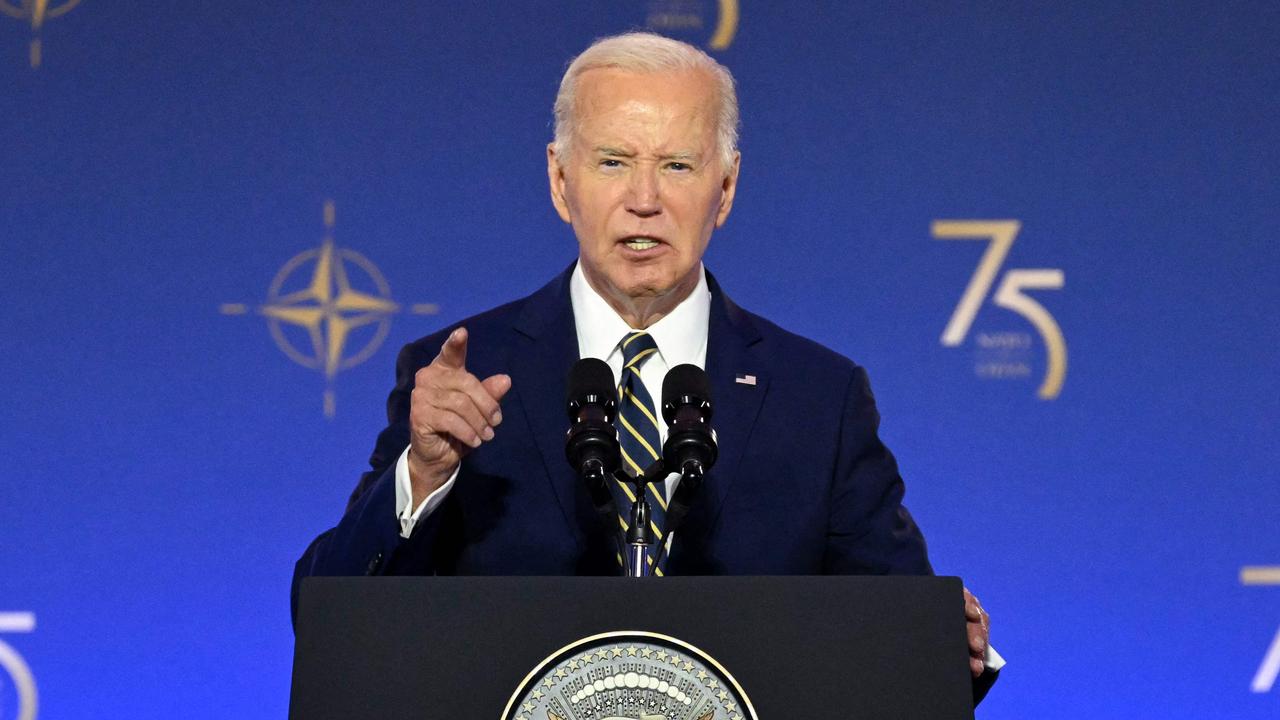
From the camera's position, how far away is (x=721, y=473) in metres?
1.82

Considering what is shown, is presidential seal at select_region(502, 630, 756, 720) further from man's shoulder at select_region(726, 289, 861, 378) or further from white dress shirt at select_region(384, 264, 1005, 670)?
man's shoulder at select_region(726, 289, 861, 378)

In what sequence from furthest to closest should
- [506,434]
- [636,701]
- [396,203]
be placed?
1. [396,203]
2. [506,434]
3. [636,701]

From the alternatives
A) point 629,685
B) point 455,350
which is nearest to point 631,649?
point 629,685

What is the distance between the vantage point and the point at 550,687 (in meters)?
1.20

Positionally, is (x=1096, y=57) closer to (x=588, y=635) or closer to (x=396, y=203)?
(x=396, y=203)

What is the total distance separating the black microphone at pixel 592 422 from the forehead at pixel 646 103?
0.50m

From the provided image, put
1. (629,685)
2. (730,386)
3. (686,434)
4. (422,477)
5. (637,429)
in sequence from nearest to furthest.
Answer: (629,685)
(686,434)
(422,477)
(637,429)
(730,386)

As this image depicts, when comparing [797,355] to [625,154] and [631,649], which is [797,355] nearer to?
[625,154]

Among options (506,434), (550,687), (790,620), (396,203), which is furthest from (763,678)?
(396,203)

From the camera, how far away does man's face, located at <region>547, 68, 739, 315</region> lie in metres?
1.84

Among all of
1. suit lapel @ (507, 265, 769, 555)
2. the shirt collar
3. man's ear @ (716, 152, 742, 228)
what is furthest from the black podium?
Answer: man's ear @ (716, 152, 742, 228)

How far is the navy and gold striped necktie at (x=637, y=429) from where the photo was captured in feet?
5.76

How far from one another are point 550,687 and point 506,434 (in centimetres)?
66

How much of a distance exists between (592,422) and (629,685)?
0.27 metres
